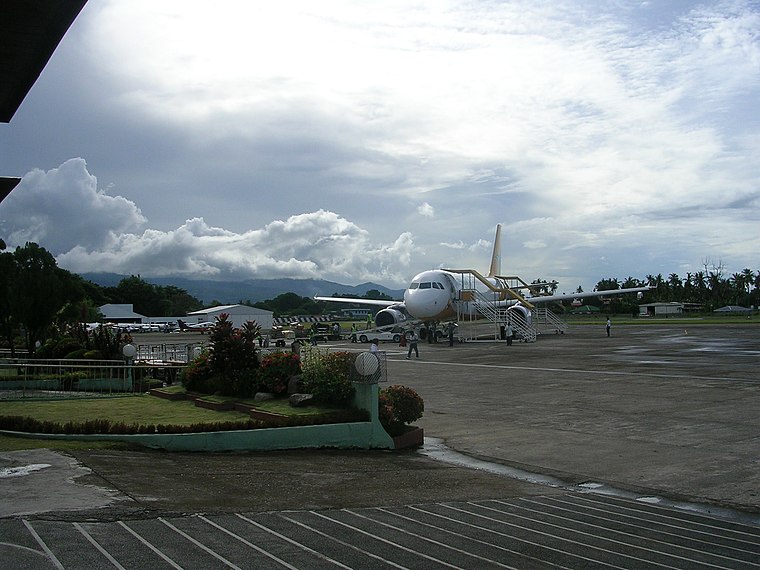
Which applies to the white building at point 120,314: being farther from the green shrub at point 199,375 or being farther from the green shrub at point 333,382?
the green shrub at point 333,382

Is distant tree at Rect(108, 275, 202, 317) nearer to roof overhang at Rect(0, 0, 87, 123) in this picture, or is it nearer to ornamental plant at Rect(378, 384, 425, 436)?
ornamental plant at Rect(378, 384, 425, 436)

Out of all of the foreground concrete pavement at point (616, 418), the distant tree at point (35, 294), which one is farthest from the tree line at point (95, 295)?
the foreground concrete pavement at point (616, 418)

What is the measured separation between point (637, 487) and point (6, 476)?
7.51 m

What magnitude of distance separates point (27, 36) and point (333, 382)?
9077mm

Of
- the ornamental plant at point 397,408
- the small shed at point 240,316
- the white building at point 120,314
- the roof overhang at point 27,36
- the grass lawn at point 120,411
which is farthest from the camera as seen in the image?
the white building at point 120,314

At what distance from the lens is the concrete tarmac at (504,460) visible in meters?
7.90

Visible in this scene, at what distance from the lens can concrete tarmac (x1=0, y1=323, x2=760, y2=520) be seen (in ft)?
25.9

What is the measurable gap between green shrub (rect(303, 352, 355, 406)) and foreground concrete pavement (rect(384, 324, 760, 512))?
2099mm

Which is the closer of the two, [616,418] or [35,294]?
[616,418]

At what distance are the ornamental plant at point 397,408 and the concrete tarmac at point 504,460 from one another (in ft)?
2.32

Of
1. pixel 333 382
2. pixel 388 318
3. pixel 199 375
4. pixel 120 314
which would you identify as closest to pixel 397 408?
pixel 333 382

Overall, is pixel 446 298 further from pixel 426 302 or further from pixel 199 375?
pixel 199 375

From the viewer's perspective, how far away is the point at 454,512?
779 centimetres

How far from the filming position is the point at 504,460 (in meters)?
11.6
